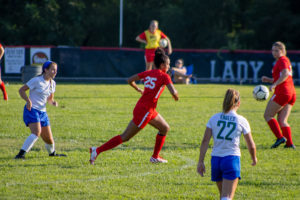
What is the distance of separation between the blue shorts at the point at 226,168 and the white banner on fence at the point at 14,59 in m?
21.5

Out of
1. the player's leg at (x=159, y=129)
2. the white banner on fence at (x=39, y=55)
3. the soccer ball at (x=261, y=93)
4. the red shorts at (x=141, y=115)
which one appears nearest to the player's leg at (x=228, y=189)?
the red shorts at (x=141, y=115)

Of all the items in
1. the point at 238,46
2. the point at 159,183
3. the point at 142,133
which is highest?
the point at 159,183

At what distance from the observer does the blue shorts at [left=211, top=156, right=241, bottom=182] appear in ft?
15.4

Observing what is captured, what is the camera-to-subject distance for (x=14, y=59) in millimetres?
24906

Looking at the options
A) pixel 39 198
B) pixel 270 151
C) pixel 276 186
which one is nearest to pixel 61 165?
pixel 39 198

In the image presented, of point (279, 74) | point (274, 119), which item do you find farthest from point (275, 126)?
point (279, 74)

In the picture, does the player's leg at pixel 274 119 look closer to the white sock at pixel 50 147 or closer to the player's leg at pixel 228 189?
the white sock at pixel 50 147

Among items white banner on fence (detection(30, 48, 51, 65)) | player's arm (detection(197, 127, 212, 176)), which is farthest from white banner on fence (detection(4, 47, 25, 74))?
player's arm (detection(197, 127, 212, 176))

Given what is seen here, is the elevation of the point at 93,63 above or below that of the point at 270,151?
below

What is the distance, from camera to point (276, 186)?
6.23 metres

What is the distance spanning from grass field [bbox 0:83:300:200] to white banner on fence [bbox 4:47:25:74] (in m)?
12.2

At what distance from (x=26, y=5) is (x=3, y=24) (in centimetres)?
281

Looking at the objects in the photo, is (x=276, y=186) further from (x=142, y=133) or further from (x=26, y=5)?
(x=26, y=5)

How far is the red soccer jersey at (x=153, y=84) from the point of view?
7004 mm
